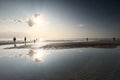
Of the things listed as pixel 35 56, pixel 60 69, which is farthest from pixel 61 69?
pixel 35 56

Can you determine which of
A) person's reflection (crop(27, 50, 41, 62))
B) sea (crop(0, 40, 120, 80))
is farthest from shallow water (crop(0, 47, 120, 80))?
person's reflection (crop(27, 50, 41, 62))

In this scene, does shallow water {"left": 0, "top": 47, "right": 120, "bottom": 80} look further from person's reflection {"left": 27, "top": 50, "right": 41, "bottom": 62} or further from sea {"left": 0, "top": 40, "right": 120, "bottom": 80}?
person's reflection {"left": 27, "top": 50, "right": 41, "bottom": 62}

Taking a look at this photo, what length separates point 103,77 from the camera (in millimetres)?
10094

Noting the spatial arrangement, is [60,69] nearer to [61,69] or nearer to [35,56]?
[61,69]

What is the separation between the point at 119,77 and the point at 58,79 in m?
4.09

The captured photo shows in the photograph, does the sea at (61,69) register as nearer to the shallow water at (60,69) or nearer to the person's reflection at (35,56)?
the shallow water at (60,69)

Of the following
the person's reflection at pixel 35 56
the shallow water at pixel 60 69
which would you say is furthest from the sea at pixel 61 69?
the person's reflection at pixel 35 56

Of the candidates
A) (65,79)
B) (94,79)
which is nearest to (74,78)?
(65,79)

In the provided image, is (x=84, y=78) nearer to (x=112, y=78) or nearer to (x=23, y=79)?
(x=112, y=78)

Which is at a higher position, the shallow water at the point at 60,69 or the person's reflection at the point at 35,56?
the person's reflection at the point at 35,56

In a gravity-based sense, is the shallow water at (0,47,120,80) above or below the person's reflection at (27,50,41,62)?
below

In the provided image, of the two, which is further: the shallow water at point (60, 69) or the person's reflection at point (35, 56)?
the person's reflection at point (35, 56)

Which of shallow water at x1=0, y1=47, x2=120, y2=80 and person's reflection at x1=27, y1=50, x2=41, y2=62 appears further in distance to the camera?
person's reflection at x1=27, y1=50, x2=41, y2=62

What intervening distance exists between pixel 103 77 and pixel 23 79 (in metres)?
5.33
